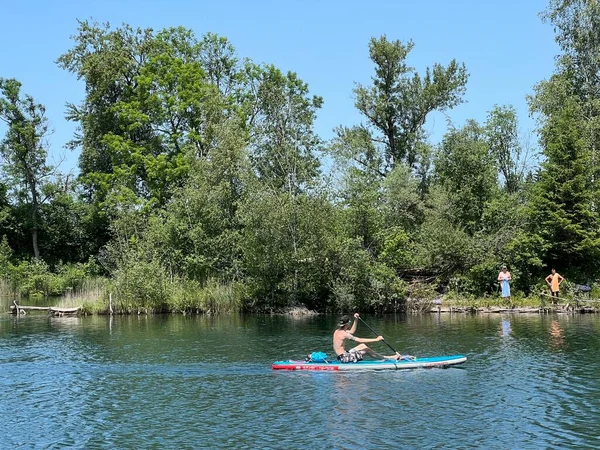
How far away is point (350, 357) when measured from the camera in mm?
23562

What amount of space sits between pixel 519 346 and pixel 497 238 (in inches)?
700

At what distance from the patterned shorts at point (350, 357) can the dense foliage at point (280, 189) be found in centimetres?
1768

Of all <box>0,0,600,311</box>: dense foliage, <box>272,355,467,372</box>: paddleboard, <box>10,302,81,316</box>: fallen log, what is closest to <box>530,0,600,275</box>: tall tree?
<box>0,0,600,311</box>: dense foliage

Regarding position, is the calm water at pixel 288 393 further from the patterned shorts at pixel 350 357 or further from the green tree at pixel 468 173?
the green tree at pixel 468 173

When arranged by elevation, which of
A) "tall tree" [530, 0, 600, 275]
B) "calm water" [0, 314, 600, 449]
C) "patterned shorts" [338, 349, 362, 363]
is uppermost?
"tall tree" [530, 0, 600, 275]

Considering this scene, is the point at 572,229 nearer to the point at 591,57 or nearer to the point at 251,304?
the point at 591,57

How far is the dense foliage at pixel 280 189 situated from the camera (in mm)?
42438

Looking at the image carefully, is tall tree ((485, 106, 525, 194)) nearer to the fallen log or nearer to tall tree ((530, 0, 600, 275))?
tall tree ((530, 0, 600, 275))

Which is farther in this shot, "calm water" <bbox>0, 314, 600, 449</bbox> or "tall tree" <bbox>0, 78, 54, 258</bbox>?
"tall tree" <bbox>0, 78, 54, 258</bbox>

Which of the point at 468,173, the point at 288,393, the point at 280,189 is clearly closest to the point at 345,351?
the point at 288,393

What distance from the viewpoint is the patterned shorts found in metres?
23.5

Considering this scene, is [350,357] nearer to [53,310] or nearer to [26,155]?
[53,310]

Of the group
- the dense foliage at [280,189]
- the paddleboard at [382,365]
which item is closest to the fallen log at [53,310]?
the dense foliage at [280,189]

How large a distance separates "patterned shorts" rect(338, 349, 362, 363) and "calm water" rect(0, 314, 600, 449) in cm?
93
